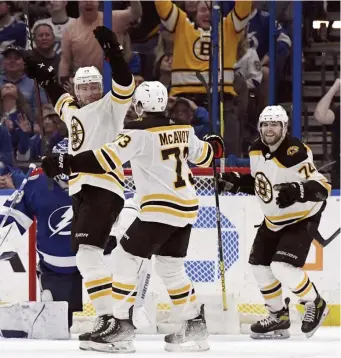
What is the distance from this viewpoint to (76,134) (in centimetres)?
488

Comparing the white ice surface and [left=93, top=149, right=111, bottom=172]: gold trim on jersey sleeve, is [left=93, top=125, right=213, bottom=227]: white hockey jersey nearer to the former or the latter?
[left=93, top=149, right=111, bottom=172]: gold trim on jersey sleeve

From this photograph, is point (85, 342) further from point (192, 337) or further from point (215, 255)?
point (215, 255)

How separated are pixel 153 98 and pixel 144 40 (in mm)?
3067

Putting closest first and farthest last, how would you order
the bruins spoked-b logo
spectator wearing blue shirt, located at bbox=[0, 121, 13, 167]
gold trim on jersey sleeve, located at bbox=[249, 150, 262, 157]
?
the bruins spoked-b logo, gold trim on jersey sleeve, located at bbox=[249, 150, 262, 157], spectator wearing blue shirt, located at bbox=[0, 121, 13, 167]

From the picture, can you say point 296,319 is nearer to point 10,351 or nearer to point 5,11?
point 10,351

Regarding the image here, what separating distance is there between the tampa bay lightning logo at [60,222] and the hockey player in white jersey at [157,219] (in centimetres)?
87

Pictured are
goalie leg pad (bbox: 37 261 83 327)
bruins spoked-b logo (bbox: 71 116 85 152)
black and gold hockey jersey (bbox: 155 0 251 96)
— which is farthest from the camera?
black and gold hockey jersey (bbox: 155 0 251 96)

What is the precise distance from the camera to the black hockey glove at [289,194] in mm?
5043

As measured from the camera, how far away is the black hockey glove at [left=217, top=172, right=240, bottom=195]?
5.41m

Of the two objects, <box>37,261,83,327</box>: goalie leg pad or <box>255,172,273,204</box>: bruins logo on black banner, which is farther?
<box>37,261,83,327</box>: goalie leg pad

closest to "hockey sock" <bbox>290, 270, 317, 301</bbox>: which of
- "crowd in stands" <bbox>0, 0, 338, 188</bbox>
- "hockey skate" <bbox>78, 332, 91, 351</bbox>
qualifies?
"hockey skate" <bbox>78, 332, 91, 351</bbox>

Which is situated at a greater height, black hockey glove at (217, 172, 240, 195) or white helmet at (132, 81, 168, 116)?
white helmet at (132, 81, 168, 116)

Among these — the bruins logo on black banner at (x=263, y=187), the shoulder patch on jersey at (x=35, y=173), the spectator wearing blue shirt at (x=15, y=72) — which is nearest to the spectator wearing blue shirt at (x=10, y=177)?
the spectator wearing blue shirt at (x=15, y=72)

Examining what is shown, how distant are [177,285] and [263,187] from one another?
2.53 feet
